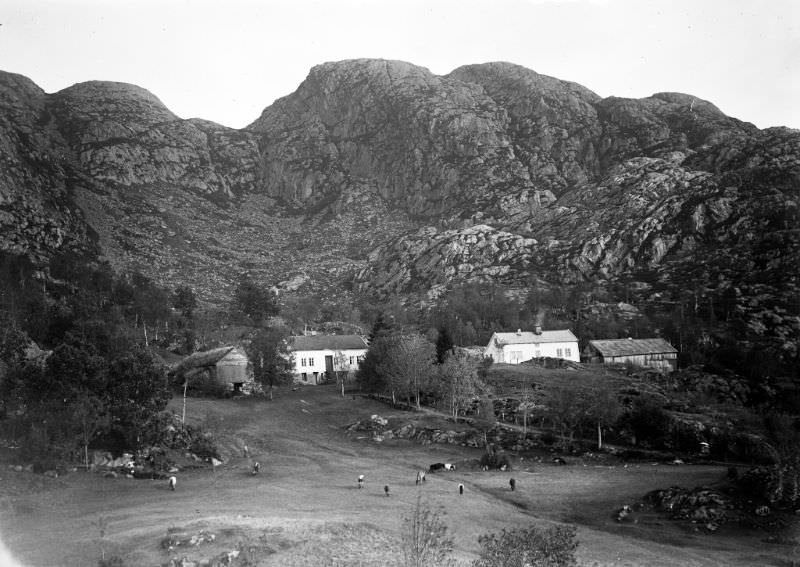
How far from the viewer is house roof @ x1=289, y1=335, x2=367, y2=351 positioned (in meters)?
111

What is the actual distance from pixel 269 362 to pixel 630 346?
7069cm

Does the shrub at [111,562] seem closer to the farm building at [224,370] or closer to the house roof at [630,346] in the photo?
the farm building at [224,370]

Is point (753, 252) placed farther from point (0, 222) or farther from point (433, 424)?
point (0, 222)

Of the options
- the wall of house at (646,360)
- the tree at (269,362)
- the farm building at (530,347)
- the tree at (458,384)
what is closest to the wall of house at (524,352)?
the farm building at (530,347)

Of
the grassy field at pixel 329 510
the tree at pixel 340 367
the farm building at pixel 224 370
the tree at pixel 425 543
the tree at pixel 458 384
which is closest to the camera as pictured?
the tree at pixel 425 543

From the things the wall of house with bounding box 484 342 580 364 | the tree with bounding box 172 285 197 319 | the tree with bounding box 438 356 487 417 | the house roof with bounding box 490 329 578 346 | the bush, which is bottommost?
the bush

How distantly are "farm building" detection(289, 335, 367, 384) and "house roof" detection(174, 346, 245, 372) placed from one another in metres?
18.6

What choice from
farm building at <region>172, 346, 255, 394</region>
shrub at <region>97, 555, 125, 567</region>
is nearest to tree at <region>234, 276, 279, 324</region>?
farm building at <region>172, 346, 255, 394</region>

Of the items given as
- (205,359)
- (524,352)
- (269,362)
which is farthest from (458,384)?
(524,352)

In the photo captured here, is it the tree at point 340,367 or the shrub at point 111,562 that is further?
the tree at point 340,367

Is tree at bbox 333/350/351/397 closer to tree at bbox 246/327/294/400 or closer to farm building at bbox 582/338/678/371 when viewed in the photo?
tree at bbox 246/327/294/400

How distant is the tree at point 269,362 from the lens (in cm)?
8594

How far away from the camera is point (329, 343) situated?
11206cm

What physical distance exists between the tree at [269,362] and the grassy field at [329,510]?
880 inches
